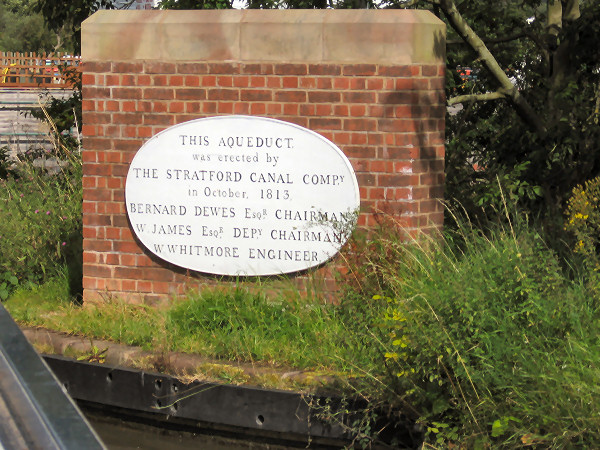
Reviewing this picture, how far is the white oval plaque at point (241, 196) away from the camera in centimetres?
557

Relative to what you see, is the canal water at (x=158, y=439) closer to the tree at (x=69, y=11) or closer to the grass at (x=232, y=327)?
the grass at (x=232, y=327)

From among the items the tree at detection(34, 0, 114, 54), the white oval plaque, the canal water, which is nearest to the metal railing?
the canal water

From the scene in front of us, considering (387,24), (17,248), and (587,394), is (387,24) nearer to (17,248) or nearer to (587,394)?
(587,394)

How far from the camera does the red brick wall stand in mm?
5508

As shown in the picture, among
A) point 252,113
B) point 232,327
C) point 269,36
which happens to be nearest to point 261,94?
point 252,113

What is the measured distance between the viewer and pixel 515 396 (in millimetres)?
3869

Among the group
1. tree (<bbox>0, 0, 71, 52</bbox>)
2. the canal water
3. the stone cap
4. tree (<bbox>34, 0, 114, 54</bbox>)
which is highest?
tree (<bbox>0, 0, 71, 52</bbox>)

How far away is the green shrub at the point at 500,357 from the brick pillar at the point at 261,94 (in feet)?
3.82

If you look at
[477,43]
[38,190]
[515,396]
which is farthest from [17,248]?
[515,396]

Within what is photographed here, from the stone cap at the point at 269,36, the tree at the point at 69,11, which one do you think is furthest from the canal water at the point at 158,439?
the tree at the point at 69,11

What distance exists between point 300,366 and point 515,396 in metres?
1.47

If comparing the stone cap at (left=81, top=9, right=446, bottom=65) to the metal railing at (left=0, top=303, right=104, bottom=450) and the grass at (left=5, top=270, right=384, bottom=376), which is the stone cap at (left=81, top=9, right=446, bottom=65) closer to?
the grass at (left=5, top=270, right=384, bottom=376)

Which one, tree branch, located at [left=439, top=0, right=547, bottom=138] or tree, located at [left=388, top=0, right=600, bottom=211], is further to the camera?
tree branch, located at [left=439, top=0, right=547, bottom=138]

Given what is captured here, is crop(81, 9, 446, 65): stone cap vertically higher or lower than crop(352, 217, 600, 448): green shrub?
higher
